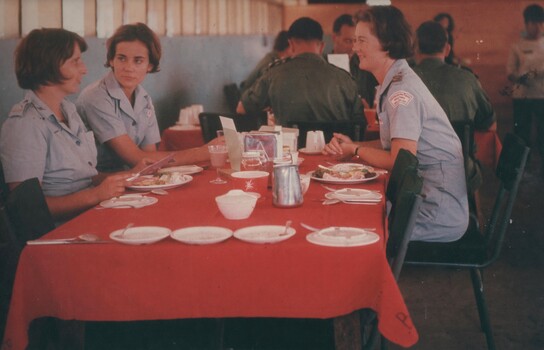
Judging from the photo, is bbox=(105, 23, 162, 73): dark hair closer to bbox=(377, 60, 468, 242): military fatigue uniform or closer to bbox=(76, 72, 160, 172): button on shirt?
bbox=(76, 72, 160, 172): button on shirt

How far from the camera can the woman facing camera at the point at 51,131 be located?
271 cm

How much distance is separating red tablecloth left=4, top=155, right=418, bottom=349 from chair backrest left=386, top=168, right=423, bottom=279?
36 centimetres

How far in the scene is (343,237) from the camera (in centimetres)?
194

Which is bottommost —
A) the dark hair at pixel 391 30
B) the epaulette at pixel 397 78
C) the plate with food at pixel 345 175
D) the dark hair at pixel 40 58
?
the plate with food at pixel 345 175

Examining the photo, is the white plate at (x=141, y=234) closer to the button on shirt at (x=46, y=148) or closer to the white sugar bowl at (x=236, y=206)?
the white sugar bowl at (x=236, y=206)

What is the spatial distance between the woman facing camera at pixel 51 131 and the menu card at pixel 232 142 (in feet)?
1.70

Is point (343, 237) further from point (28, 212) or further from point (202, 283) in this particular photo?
point (28, 212)

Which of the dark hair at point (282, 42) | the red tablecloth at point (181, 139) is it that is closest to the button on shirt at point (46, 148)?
the red tablecloth at point (181, 139)

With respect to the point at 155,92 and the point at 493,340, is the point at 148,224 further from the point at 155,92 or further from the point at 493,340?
the point at 155,92

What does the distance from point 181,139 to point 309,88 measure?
3.73 ft

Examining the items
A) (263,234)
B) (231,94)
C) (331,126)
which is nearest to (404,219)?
(263,234)

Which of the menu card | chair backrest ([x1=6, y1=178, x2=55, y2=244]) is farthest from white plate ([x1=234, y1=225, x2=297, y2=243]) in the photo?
the menu card

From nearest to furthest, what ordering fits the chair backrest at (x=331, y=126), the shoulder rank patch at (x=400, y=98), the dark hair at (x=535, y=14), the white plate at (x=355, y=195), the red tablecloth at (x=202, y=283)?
the red tablecloth at (x=202, y=283) → the white plate at (x=355, y=195) → the shoulder rank patch at (x=400, y=98) → the chair backrest at (x=331, y=126) → the dark hair at (x=535, y=14)

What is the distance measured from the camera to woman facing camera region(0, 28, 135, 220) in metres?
2.71
